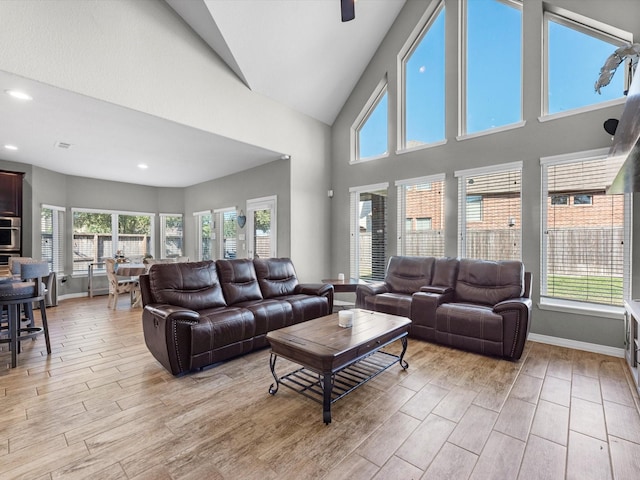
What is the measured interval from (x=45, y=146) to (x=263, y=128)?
356 cm

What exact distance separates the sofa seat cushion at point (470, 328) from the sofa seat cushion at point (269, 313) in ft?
5.94

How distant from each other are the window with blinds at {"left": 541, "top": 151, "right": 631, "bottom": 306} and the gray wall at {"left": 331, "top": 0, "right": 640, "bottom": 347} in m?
0.13

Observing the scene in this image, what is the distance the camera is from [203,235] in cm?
826

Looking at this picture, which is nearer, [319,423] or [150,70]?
Answer: [319,423]

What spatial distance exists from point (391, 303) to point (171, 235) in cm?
698

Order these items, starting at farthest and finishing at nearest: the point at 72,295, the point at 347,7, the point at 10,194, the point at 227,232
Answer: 1. the point at 227,232
2. the point at 72,295
3. the point at 10,194
4. the point at 347,7

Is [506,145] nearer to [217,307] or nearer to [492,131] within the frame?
[492,131]

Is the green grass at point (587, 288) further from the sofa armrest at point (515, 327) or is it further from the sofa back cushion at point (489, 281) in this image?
the sofa armrest at point (515, 327)

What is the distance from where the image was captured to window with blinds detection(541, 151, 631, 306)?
3.56 meters

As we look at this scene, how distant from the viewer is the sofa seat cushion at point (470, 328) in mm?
3303

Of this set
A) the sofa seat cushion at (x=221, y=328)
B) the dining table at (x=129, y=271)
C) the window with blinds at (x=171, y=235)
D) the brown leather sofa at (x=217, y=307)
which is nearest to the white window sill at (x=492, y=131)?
the brown leather sofa at (x=217, y=307)

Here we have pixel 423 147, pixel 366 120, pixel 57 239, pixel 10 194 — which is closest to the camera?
pixel 423 147

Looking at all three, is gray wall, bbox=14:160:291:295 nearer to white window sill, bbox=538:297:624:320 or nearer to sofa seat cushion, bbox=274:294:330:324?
sofa seat cushion, bbox=274:294:330:324

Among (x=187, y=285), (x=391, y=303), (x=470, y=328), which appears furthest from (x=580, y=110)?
(x=187, y=285)
